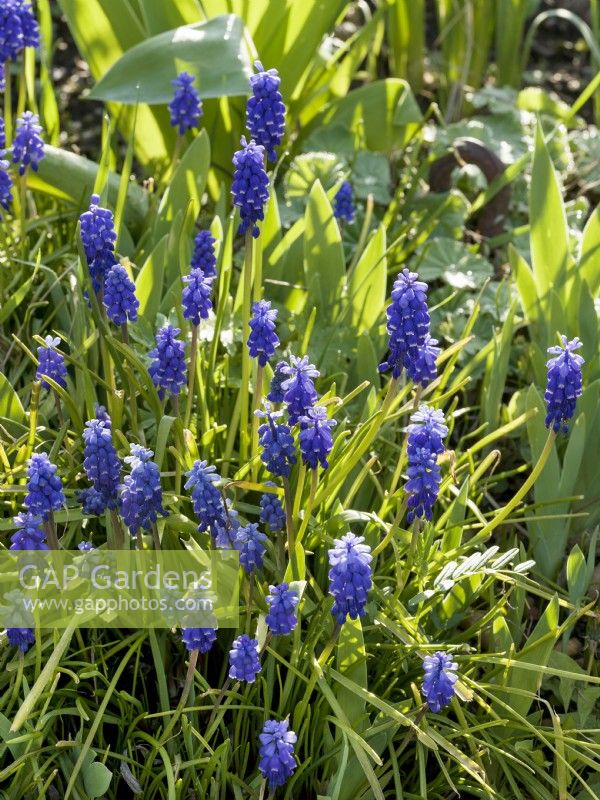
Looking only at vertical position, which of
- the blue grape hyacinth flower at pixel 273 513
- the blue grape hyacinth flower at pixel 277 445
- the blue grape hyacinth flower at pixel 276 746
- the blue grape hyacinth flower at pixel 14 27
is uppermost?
the blue grape hyacinth flower at pixel 14 27

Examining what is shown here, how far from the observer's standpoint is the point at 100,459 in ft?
7.83

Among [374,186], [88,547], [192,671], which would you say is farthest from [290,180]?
[192,671]

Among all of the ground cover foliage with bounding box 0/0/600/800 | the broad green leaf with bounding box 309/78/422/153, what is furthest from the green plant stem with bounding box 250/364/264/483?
the broad green leaf with bounding box 309/78/422/153

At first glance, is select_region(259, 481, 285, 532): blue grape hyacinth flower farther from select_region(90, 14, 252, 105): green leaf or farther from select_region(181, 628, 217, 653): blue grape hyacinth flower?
select_region(90, 14, 252, 105): green leaf

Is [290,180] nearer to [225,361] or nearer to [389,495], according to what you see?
[225,361]

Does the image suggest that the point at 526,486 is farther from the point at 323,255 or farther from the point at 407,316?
the point at 323,255

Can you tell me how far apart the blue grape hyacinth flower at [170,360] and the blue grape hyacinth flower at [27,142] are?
43.4 inches

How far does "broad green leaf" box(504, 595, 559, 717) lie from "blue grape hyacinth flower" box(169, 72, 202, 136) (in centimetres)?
195

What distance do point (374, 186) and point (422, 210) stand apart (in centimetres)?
23

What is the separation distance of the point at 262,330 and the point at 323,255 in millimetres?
1099

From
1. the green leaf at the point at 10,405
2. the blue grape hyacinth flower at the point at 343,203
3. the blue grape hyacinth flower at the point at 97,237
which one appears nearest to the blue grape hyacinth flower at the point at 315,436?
the blue grape hyacinth flower at the point at 97,237

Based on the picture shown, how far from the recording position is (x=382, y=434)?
3.24m

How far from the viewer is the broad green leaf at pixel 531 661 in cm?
263

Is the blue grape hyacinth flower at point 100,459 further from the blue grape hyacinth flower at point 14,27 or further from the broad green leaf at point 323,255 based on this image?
the blue grape hyacinth flower at point 14,27
